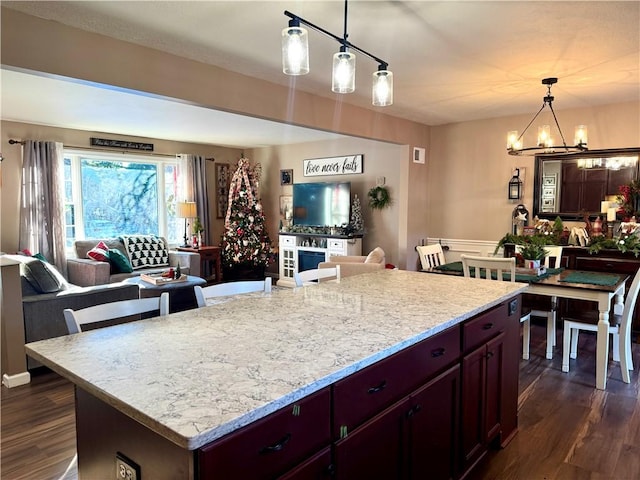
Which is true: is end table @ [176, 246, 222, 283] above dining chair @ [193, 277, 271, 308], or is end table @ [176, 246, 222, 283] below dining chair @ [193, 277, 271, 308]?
below

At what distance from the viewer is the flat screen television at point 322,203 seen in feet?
21.0

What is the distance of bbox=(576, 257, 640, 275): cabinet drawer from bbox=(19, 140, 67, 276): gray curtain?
627 centimetres

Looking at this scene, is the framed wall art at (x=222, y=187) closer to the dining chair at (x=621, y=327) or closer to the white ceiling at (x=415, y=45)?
the white ceiling at (x=415, y=45)

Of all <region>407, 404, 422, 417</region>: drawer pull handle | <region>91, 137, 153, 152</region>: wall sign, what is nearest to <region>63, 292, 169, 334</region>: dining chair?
<region>407, 404, 422, 417</region>: drawer pull handle

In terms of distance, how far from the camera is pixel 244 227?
7223 millimetres

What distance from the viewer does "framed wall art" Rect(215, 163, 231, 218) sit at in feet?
25.9

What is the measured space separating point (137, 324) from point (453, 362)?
4.23 feet

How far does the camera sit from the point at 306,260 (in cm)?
682

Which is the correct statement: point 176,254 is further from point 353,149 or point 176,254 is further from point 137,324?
point 137,324

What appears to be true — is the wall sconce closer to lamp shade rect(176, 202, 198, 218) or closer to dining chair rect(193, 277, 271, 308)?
dining chair rect(193, 277, 271, 308)

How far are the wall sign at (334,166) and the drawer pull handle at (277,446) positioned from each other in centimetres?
567

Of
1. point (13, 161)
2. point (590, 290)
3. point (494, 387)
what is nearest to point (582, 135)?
point (590, 290)

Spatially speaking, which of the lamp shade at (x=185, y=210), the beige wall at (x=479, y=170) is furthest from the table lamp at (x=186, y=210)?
the beige wall at (x=479, y=170)

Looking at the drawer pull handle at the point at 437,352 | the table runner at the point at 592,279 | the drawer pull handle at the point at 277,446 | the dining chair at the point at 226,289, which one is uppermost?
the dining chair at the point at 226,289
